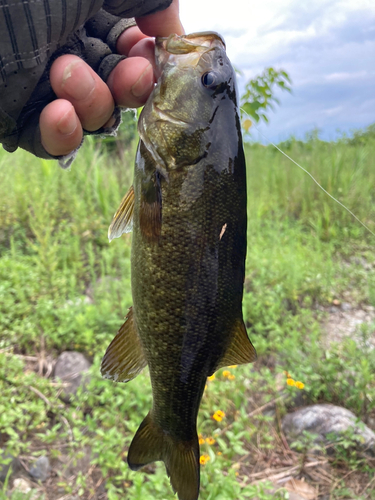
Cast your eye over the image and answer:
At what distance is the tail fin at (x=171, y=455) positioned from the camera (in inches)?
→ 54.4

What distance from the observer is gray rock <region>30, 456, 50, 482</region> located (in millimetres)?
2373

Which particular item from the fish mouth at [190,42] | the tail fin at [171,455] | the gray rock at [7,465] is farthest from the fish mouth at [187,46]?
the gray rock at [7,465]

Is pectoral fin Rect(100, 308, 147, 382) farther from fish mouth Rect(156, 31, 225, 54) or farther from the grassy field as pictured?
fish mouth Rect(156, 31, 225, 54)

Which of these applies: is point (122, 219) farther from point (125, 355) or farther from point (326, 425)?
point (326, 425)

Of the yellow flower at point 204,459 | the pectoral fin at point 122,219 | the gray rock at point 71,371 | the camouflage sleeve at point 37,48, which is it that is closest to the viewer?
the camouflage sleeve at point 37,48

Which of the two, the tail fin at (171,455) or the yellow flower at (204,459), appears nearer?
the tail fin at (171,455)

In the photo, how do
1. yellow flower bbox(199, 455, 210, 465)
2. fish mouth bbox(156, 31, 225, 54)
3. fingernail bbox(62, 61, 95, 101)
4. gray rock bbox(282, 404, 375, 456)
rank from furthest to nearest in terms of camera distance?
gray rock bbox(282, 404, 375, 456)
yellow flower bbox(199, 455, 210, 465)
fish mouth bbox(156, 31, 225, 54)
fingernail bbox(62, 61, 95, 101)

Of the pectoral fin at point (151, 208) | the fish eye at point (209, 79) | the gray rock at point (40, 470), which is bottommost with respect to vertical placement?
the gray rock at point (40, 470)

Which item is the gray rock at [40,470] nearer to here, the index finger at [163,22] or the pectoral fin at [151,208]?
the pectoral fin at [151,208]

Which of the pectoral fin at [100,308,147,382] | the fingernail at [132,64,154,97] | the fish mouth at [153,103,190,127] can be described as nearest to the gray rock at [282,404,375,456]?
the pectoral fin at [100,308,147,382]

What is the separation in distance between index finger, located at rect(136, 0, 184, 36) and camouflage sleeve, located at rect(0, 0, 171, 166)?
1.5 inches

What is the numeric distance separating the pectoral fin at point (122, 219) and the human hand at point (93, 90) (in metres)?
0.28

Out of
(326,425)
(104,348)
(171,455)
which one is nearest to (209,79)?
(171,455)

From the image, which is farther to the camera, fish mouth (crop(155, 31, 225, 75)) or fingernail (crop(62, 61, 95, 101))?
fish mouth (crop(155, 31, 225, 75))
